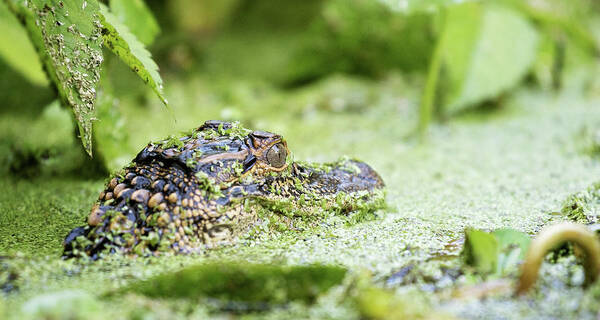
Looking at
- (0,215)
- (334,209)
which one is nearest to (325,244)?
(334,209)

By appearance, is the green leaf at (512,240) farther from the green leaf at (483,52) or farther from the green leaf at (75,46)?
the green leaf at (483,52)

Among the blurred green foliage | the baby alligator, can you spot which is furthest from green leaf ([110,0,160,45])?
the baby alligator

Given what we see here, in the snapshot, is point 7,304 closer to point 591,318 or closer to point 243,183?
point 243,183

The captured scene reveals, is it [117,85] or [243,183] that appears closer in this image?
[243,183]

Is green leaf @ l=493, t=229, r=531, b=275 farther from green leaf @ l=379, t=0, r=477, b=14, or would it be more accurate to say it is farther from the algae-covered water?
green leaf @ l=379, t=0, r=477, b=14

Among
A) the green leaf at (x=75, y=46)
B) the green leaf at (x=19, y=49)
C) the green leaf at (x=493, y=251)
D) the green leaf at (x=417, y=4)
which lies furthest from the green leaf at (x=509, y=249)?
the green leaf at (x=19, y=49)

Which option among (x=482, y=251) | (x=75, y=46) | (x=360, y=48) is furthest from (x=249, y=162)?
(x=360, y=48)
